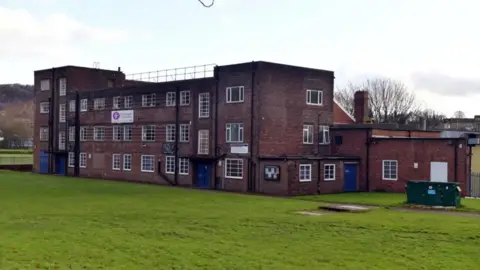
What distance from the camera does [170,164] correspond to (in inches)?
1836

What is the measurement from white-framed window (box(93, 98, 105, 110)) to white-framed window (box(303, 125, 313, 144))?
2095cm

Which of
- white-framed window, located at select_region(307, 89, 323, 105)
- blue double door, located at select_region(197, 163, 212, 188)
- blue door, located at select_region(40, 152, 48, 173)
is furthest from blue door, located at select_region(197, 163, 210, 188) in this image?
blue door, located at select_region(40, 152, 48, 173)

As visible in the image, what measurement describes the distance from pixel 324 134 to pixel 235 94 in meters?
7.68

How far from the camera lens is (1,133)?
505 ft

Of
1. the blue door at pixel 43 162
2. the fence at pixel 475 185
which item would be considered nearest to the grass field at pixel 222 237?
the fence at pixel 475 185

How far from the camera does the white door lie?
37463mm

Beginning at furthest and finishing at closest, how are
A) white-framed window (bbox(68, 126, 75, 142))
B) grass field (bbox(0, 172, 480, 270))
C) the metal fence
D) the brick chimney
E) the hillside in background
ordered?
the hillside in background
the metal fence
white-framed window (bbox(68, 126, 75, 142))
the brick chimney
grass field (bbox(0, 172, 480, 270))

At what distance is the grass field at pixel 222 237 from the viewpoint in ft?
45.2

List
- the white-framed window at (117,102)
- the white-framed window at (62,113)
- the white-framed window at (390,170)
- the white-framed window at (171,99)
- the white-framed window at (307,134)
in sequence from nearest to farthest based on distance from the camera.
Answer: the white-framed window at (390,170) < the white-framed window at (307,134) < the white-framed window at (171,99) < the white-framed window at (117,102) < the white-framed window at (62,113)

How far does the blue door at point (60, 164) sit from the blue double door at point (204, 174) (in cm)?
2190

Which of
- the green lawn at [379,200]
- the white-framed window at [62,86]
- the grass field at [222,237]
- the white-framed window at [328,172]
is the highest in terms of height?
the white-framed window at [62,86]

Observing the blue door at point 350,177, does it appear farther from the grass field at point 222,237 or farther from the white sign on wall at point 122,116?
the white sign on wall at point 122,116

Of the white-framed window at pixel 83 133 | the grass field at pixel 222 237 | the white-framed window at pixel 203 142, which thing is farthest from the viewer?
the white-framed window at pixel 83 133

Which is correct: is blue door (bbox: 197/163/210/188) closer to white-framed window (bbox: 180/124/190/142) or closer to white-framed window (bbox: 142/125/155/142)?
white-framed window (bbox: 180/124/190/142)
